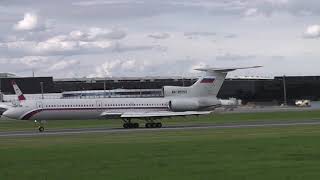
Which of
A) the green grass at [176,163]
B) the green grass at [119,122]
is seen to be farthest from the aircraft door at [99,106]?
the green grass at [176,163]

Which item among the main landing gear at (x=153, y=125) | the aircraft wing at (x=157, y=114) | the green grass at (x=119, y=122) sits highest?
the aircraft wing at (x=157, y=114)

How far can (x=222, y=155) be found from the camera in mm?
22172

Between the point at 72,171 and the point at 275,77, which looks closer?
the point at 72,171

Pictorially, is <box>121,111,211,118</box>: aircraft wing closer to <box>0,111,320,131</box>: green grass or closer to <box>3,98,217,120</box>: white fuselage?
<box>3,98,217,120</box>: white fuselage

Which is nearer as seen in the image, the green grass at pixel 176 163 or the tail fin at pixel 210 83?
the green grass at pixel 176 163

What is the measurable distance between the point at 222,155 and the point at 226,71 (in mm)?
43197

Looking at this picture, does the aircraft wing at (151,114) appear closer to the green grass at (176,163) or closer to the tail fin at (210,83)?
the tail fin at (210,83)

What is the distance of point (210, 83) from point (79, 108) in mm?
14187

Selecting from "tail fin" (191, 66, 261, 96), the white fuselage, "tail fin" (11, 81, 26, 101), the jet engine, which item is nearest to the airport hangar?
"tail fin" (11, 81, 26, 101)

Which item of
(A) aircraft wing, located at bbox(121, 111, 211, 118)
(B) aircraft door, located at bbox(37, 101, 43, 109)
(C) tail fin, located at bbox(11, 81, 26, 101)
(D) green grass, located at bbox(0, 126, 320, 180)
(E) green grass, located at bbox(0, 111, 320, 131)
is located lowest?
(E) green grass, located at bbox(0, 111, 320, 131)

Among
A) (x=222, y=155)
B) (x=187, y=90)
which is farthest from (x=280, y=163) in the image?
(x=187, y=90)

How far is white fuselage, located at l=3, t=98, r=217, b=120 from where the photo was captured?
59531 mm

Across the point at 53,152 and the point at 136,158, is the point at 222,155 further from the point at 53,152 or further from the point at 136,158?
the point at 53,152

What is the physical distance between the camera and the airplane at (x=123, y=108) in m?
59.4
